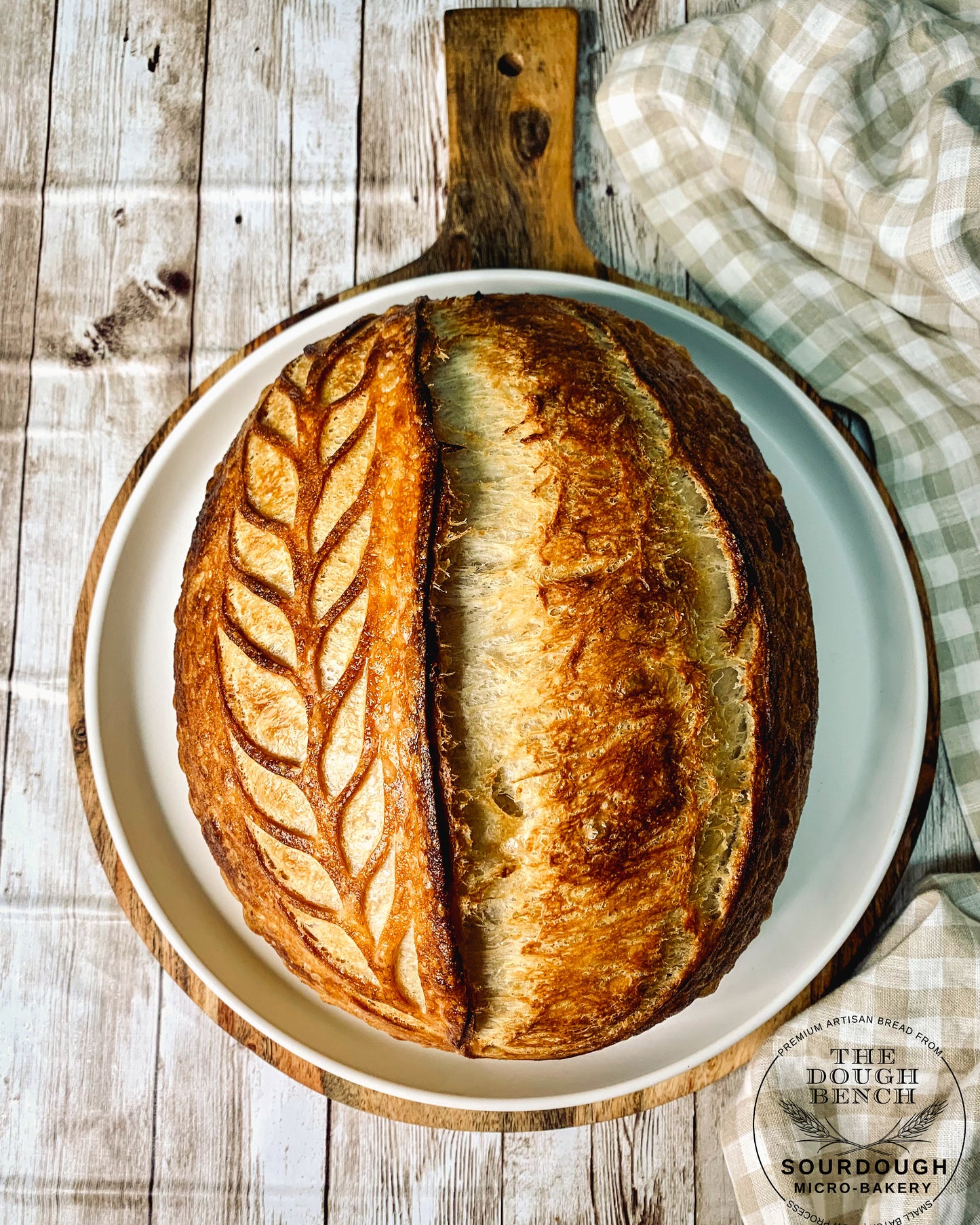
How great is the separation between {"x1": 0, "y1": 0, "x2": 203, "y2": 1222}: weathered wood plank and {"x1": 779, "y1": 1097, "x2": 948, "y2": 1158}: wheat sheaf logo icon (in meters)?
1.17

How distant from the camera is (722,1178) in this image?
1.70 meters

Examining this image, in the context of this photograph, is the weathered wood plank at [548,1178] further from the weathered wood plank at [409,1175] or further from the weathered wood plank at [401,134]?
the weathered wood plank at [401,134]

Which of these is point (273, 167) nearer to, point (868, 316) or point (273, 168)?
point (273, 168)

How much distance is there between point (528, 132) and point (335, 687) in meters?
1.14

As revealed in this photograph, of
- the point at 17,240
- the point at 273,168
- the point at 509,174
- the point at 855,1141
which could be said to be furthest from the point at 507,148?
the point at 855,1141

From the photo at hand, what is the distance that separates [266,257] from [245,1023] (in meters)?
1.44

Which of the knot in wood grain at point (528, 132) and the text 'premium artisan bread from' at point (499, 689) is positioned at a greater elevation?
the knot in wood grain at point (528, 132)

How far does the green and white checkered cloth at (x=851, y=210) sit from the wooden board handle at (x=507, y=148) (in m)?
0.12

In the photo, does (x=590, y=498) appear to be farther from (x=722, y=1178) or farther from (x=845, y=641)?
(x=722, y=1178)

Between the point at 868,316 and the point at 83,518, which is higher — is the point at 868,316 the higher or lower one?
the higher one

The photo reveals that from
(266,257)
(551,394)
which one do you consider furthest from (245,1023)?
(266,257)

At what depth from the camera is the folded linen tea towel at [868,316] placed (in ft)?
5.11

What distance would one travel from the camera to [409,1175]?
1.71 meters

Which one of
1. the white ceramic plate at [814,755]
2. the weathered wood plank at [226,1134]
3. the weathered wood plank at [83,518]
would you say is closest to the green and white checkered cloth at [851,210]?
the white ceramic plate at [814,755]
